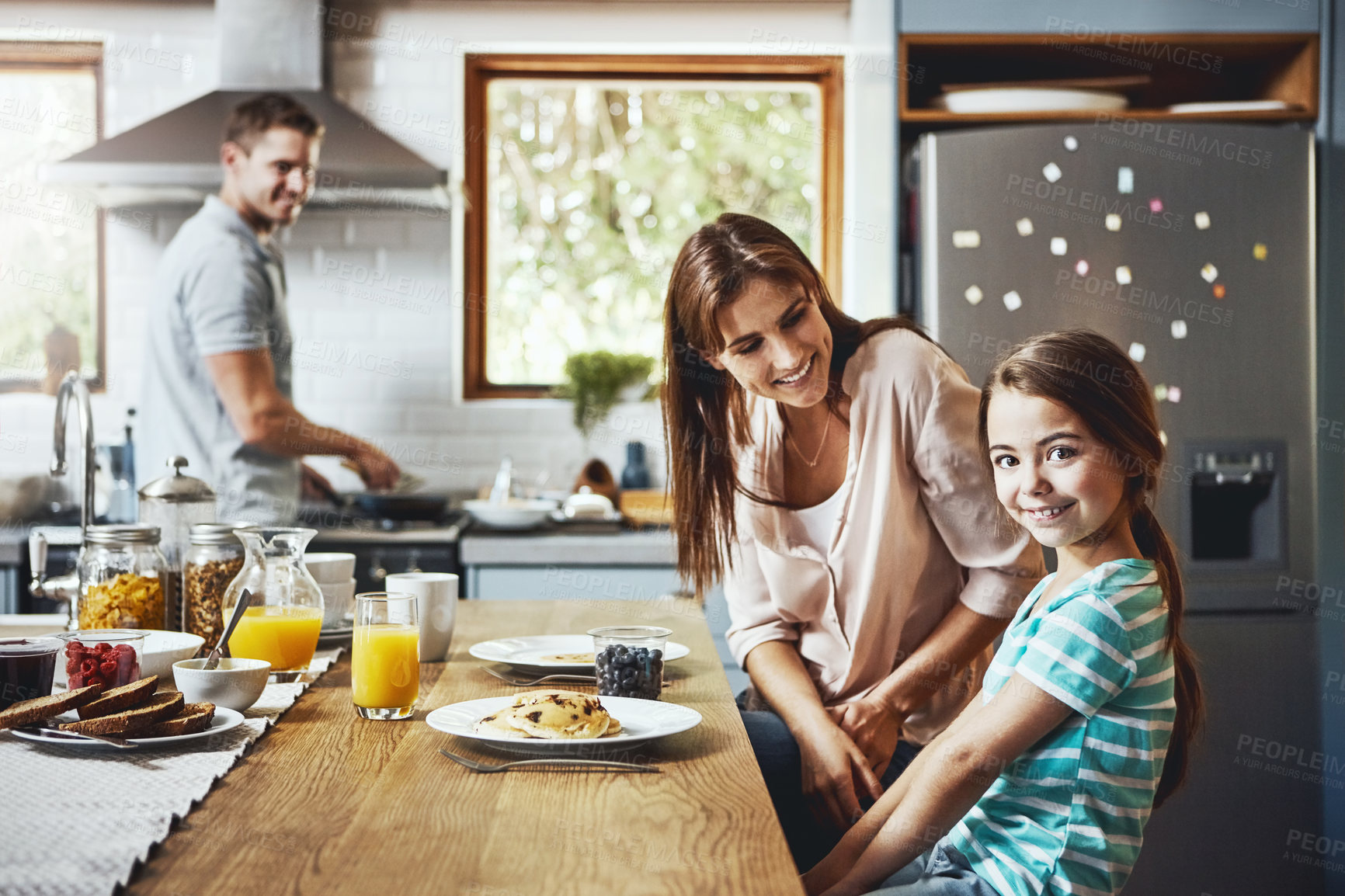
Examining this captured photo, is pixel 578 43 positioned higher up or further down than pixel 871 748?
higher up

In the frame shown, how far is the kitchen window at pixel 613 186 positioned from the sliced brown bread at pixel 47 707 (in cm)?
239

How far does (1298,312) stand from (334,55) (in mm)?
2687

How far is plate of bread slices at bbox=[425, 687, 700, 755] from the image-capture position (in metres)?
1.15

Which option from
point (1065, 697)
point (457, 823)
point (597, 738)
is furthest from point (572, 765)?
point (1065, 697)

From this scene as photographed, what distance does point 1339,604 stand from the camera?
278 cm

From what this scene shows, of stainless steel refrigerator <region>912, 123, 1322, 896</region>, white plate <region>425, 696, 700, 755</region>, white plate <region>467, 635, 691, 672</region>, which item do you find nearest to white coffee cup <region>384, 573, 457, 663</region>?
white plate <region>467, 635, 691, 672</region>

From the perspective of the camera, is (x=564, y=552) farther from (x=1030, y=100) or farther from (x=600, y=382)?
(x=1030, y=100)

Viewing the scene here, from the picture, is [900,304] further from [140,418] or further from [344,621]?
[140,418]

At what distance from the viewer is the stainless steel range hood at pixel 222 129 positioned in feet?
9.80

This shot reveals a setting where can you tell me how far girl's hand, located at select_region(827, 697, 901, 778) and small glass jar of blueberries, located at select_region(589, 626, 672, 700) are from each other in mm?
422

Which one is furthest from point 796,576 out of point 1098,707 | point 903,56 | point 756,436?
point 903,56

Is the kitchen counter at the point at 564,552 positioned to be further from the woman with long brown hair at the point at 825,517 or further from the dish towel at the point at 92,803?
the dish towel at the point at 92,803

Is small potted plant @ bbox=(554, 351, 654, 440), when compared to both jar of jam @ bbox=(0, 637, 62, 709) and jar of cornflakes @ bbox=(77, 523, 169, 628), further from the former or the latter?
jar of jam @ bbox=(0, 637, 62, 709)

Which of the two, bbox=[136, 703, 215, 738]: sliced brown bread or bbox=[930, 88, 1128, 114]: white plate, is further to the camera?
bbox=[930, 88, 1128, 114]: white plate
